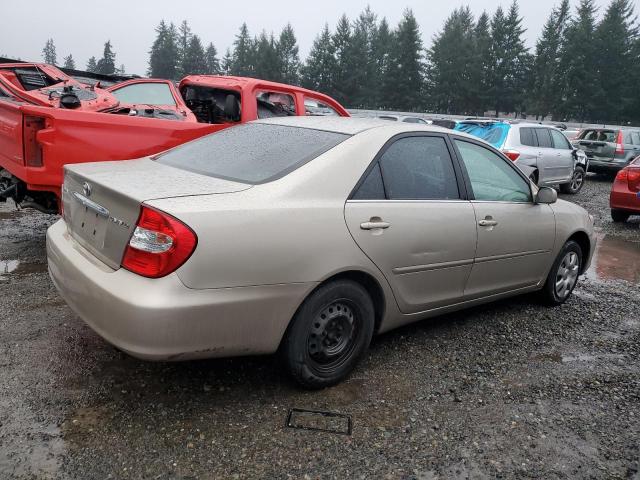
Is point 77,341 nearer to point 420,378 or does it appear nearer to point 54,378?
point 54,378

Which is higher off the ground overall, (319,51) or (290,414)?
(319,51)

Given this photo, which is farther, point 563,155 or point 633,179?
point 563,155

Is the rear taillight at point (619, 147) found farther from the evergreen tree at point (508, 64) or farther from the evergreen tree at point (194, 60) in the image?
the evergreen tree at point (194, 60)

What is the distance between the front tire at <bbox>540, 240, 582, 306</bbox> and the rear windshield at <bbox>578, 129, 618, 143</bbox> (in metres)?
13.1

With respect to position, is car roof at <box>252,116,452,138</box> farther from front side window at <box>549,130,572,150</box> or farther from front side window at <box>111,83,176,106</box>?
front side window at <box>549,130,572,150</box>

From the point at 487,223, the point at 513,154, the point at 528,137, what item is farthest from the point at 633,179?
the point at 487,223

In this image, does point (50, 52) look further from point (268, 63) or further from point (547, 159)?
point (547, 159)

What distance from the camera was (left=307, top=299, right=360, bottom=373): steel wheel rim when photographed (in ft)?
9.76

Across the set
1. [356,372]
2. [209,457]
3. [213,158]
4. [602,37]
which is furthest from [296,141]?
[602,37]

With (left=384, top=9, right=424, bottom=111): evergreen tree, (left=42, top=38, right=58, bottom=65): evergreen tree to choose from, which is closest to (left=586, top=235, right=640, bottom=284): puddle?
(left=384, top=9, right=424, bottom=111): evergreen tree

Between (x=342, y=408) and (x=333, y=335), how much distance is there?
0.40 meters

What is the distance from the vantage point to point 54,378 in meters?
3.08

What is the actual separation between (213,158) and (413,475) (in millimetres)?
2118

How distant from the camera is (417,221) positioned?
331 cm
